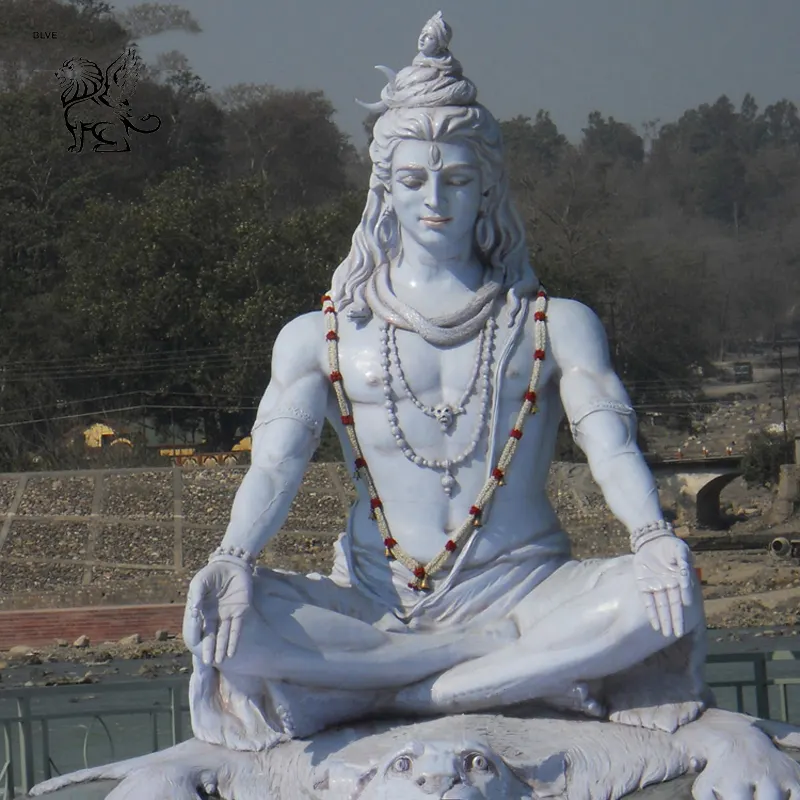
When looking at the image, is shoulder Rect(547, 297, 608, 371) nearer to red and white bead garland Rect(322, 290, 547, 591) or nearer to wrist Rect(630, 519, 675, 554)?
red and white bead garland Rect(322, 290, 547, 591)

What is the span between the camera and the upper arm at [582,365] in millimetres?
5445

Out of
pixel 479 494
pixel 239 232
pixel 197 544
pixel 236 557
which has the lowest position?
pixel 197 544

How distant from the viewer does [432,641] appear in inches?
208

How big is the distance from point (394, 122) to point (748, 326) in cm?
3466

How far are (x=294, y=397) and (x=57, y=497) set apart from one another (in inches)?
846

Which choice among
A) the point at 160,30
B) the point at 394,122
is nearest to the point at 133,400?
the point at 160,30

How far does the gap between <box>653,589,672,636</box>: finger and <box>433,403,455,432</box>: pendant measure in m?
0.93

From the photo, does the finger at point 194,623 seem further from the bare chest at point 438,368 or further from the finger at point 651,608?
the finger at point 651,608

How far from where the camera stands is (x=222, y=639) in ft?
16.2

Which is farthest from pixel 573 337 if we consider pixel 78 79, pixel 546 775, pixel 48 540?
pixel 78 79

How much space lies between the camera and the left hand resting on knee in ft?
16.0

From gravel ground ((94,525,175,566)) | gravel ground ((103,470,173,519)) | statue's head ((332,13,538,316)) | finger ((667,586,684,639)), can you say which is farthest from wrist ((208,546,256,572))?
gravel ground ((103,470,173,519))

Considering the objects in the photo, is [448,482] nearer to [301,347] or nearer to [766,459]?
[301,347]

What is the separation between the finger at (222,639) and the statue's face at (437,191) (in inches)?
53.8
